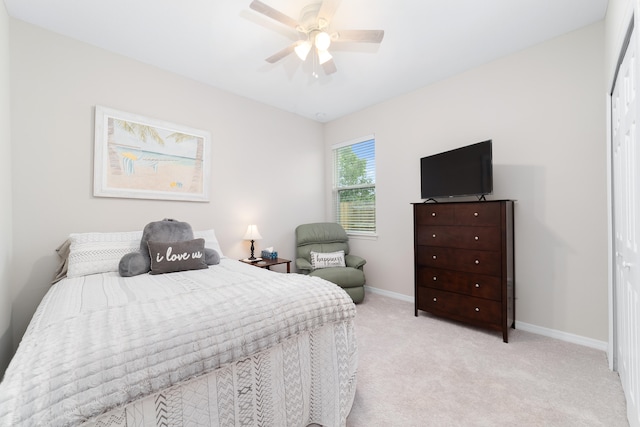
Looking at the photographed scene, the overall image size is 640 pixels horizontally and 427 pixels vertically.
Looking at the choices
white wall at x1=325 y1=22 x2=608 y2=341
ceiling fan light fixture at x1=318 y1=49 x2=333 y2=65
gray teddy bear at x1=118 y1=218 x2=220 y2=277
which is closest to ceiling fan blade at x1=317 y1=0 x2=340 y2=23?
ceiling fan light fixture at x1=318 y1=49 x2=333 y2=65

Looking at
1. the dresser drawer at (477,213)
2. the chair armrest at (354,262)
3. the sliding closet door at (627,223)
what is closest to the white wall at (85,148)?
the chair armrest at (354,262)

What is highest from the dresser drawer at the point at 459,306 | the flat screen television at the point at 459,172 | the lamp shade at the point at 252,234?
the flat screen television at the point at 459,172

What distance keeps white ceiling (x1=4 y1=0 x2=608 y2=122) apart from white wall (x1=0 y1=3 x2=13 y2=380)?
0.44m

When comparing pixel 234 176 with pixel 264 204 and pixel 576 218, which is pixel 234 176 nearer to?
pixel 264 204

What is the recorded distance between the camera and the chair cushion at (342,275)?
3.43 m

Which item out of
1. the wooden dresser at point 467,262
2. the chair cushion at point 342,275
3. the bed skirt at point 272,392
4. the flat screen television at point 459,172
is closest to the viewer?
the bed skirt at point 272,392

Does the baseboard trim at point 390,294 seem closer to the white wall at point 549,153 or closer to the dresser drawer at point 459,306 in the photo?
the dresser drawer at point 459,306

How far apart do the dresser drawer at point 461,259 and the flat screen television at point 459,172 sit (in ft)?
1.92

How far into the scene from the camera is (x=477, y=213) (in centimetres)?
260

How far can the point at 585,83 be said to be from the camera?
2.38 m

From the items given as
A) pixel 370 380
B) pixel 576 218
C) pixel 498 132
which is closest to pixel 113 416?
pixel 370 380

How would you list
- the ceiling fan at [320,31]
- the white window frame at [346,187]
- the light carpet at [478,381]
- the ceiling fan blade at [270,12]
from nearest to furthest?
the light carpet at [478,381]
the ceiling fan blade at [270,12]
the ceiling fan at [320,31]
the white window frame at [346,187]

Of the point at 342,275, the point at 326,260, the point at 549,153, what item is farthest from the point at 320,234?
the point at 549,153

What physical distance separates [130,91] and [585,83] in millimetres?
4329
